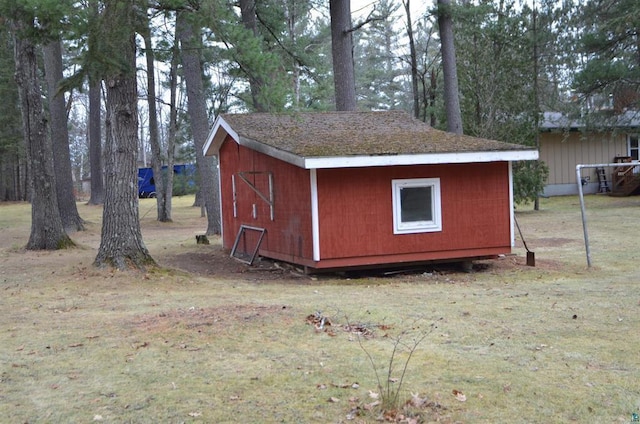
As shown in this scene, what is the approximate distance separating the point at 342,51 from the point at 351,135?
650 centimetres

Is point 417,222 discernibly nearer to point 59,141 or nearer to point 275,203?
point 275,203

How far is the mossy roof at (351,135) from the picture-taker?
1127cm

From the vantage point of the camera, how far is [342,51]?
18609 mm

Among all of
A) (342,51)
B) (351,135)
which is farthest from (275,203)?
(342,51)

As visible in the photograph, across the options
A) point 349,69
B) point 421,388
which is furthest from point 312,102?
point 421,388

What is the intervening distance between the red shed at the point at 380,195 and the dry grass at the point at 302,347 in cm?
68

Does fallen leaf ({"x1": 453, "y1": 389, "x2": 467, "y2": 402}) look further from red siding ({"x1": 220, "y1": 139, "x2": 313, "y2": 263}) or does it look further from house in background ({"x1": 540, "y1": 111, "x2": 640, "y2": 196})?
house in background ({"x1": 540, "y1": 111, "x2": 640, "y2": 196})

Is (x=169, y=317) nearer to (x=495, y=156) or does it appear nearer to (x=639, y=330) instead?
(x=639, y=330)

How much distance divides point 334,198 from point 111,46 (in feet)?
13.6

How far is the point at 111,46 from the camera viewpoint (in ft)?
32.9

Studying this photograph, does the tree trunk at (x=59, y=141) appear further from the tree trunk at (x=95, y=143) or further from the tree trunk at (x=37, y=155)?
the tree trunk at (x=37, y=155)

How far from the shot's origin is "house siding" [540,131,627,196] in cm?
3150

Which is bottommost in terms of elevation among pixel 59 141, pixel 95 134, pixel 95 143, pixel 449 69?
pixel 59 141

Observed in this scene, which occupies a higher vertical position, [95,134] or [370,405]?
[95,134]
